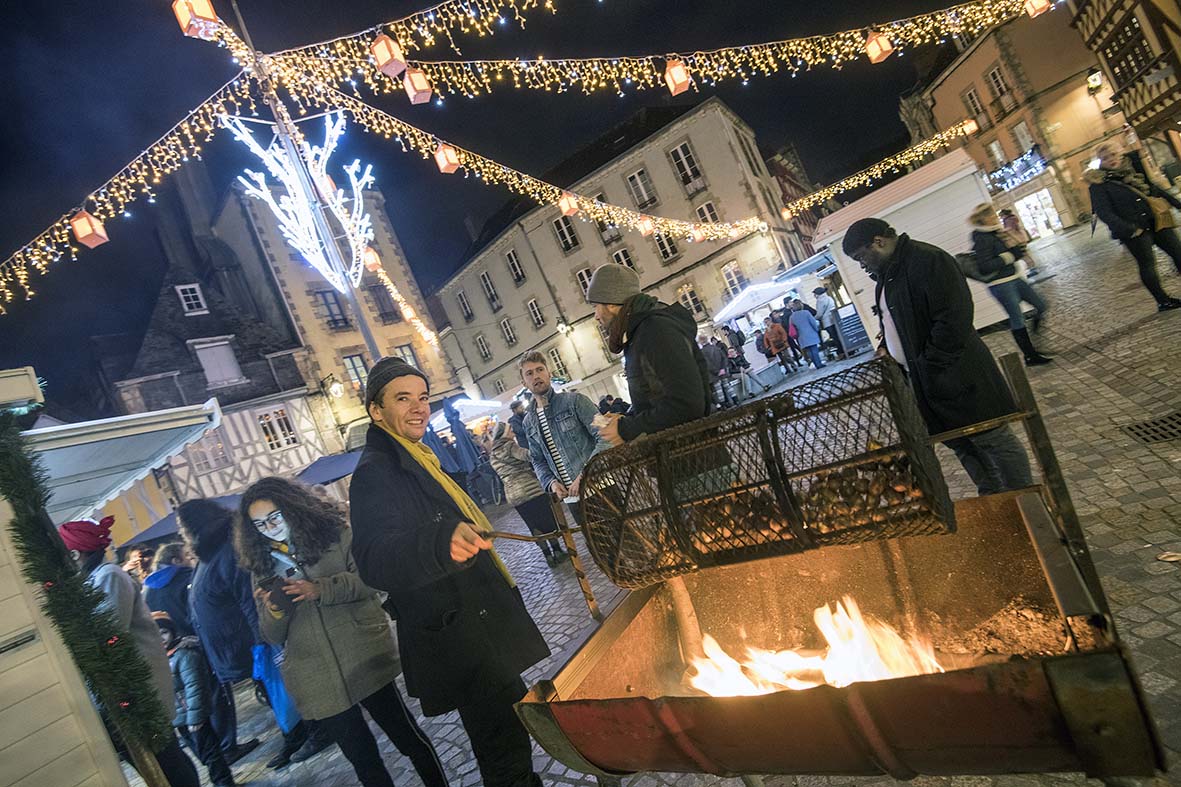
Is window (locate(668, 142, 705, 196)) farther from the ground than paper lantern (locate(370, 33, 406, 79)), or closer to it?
farther from the ground

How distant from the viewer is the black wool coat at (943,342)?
279 cm

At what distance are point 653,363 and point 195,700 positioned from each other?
479 cm

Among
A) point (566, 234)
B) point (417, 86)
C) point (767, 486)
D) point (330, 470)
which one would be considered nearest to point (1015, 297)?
point (767, 486)

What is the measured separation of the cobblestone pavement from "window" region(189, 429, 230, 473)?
14327 millimetres

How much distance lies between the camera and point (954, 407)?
2.86 m

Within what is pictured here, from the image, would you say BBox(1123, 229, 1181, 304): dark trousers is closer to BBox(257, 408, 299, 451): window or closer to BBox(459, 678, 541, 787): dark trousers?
BBox(459, 678, 541, 787): dark trousers

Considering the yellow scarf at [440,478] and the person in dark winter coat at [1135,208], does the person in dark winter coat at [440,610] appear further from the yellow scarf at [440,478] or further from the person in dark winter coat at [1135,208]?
the person in dark winter coat at [1135,208]

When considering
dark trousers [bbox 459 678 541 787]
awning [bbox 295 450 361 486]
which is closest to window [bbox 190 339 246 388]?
awning [bbox 295 450 361 486]

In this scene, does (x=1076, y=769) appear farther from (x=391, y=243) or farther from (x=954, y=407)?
(x=391, y=243)

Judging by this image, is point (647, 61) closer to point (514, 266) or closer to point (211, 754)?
point (211, 754)

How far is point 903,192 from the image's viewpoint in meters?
9.96

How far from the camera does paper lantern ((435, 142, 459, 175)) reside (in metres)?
8.71

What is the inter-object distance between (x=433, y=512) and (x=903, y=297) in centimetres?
265

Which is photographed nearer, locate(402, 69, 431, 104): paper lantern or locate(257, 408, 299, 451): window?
locate(402, 69, 431, 104): paper lantern
